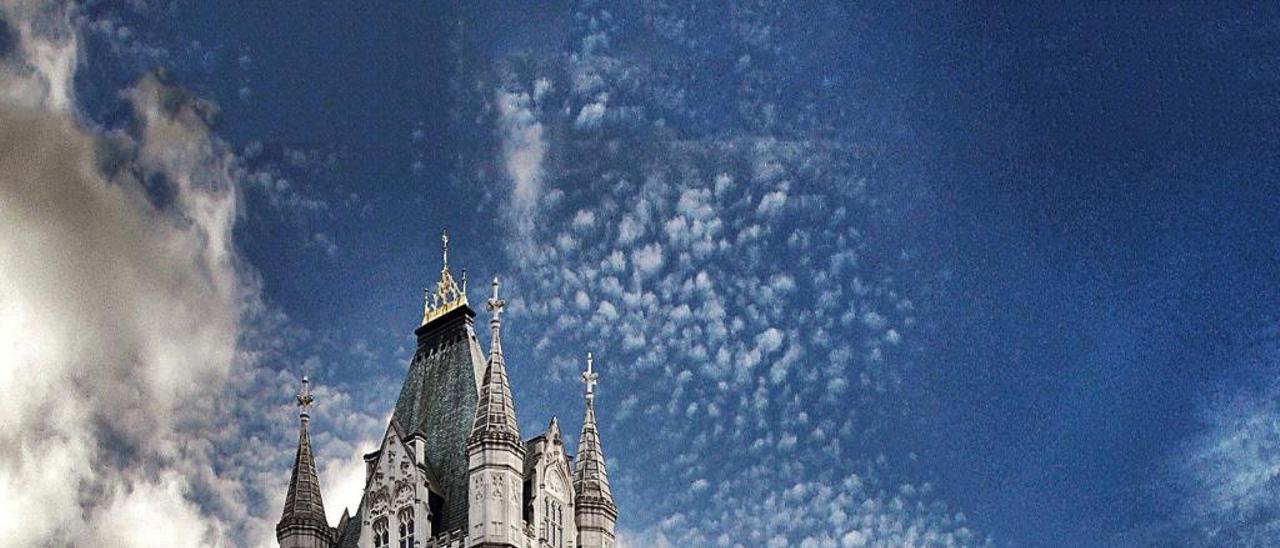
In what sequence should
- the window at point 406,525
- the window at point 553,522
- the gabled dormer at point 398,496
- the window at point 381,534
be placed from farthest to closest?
the window at point 381,534 < the window at point 553,522 < the gabled dormer at point 398,496 < the window at point 406,525

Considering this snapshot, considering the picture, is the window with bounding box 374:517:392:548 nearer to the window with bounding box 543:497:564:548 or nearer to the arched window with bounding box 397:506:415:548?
the arched window with bounding box 397:506:415:548

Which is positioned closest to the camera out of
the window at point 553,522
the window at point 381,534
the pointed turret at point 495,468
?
the pointed turret at point 495,468

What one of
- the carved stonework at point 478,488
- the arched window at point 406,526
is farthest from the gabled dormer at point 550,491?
the arched window at point 406,526

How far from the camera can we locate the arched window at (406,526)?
87.0m

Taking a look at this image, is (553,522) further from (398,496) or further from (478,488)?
(398,496)

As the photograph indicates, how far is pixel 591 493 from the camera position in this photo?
90.6 m

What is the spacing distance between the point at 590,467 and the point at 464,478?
21.4 feet

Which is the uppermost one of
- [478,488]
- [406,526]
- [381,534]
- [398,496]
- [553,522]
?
[398,496]

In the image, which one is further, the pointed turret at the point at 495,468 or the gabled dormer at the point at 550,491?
the gabled dormer at the point at 550,491

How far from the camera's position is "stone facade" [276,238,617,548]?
85688mm

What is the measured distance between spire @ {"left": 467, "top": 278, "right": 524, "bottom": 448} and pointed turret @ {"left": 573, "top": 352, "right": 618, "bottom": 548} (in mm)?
4548

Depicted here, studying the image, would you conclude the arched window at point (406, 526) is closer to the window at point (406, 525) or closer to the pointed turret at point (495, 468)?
the window at point (406, 525)

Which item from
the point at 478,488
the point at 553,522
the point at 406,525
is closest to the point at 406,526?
the point at 406,525

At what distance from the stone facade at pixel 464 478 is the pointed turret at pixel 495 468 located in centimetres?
4
